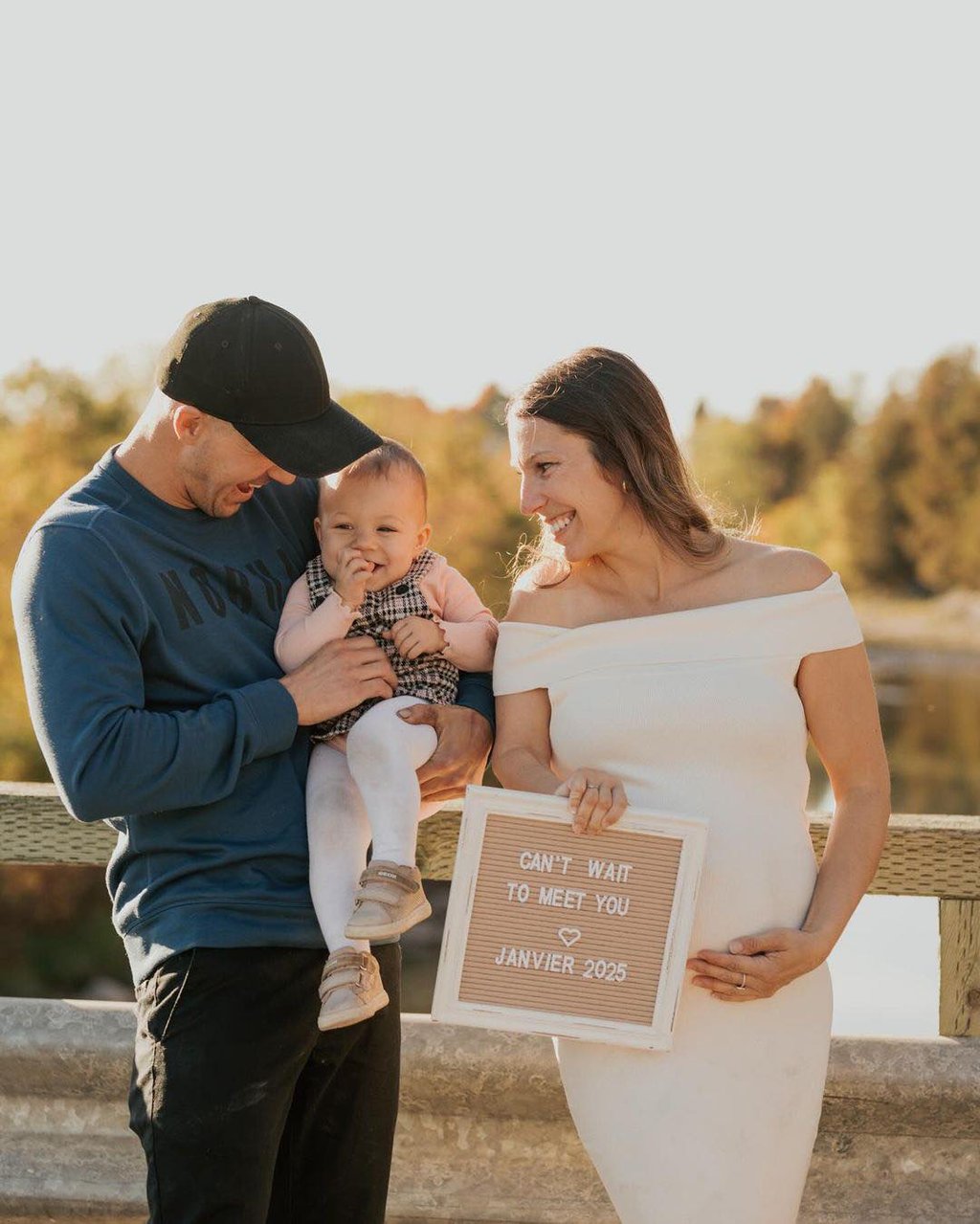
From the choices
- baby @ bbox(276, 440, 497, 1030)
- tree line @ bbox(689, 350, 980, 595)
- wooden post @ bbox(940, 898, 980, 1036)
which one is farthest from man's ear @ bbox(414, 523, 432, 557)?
tree line @ bbox(689, 350, 980, 595)

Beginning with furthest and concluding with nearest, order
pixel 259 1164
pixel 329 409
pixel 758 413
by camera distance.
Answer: pixel 758 413, pixel 329 409, pixel 259 1164

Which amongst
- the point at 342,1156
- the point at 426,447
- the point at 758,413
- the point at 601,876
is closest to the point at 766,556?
the point at 601,876

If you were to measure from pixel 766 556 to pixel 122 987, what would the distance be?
16.6 meters

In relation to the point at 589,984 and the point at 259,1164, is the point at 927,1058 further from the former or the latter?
the point at 259,1164

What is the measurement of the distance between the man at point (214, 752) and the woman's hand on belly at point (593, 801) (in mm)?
311

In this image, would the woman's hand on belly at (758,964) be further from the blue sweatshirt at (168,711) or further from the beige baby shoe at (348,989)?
the blue sweatshirt at (168,711)

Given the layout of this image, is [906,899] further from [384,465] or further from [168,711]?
[168,711]

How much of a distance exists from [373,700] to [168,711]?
18.0 inches

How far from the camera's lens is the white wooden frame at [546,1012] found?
Answer: 2576 mm

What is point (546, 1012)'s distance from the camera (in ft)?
8.58

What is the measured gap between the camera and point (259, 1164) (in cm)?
255

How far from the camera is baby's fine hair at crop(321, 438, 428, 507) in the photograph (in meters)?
2.93

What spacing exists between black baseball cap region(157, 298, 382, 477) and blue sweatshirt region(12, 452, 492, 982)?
0.63 ft

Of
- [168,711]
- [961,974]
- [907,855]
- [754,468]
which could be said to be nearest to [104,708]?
[168,711]
